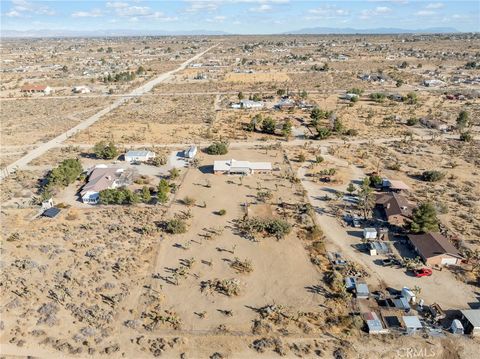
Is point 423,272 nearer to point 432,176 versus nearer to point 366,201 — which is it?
point 366,201

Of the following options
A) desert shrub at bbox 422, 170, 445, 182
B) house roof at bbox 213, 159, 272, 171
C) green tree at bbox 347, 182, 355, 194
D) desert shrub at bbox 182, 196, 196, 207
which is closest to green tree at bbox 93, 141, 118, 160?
house roof at bbox 213, 159, 272, 171

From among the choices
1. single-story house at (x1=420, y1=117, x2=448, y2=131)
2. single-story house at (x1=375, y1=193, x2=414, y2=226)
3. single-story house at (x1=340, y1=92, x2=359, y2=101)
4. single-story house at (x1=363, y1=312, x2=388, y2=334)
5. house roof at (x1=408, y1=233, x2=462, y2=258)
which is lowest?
single-story house at (x1=363, y1=312, x2=388, y2=334)

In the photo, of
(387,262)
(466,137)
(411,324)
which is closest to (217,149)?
(387,262)

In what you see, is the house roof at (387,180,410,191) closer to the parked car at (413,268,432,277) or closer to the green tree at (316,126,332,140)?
the parked car at (413,268,432,277)

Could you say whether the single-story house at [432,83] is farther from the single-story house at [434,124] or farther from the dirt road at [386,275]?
the dirt road at [386,275]

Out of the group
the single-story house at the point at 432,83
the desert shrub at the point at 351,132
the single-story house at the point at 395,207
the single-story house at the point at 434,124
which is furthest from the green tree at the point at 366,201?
the single-story house at the point at 432,83

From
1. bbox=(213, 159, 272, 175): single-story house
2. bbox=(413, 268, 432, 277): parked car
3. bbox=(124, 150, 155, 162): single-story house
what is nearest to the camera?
bbox=(413, 268, 432, 277): parked car

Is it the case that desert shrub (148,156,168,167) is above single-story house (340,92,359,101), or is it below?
below
